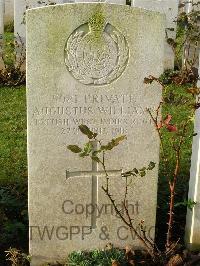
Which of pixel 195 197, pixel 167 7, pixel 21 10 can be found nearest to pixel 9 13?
pixel 21 10

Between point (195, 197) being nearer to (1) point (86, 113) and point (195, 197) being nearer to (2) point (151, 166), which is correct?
(2) point (151, 166)

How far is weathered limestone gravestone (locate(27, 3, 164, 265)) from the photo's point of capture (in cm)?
349

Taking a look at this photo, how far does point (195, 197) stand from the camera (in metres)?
3.88

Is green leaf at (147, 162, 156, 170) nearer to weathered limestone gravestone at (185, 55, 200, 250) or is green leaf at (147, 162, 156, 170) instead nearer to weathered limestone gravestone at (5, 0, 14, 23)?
weathered limestone gravestone at (185, 55, 200, 250)

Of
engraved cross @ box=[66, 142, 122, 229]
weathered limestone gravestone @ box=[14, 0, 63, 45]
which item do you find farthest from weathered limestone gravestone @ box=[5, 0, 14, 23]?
engraved cross @ box=[66, 142, 122, 229]

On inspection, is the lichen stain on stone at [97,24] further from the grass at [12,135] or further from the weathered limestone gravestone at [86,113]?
the grass at [12,135]

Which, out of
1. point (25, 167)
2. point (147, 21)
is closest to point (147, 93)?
point (147, 21)

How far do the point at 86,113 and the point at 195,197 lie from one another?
3.00 ft

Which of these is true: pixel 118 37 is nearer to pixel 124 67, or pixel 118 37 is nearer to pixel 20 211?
pixel 124 67

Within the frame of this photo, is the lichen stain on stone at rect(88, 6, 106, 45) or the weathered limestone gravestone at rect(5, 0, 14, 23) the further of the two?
the weathered limestone gravestone at rect(5, 0, 14, 23)

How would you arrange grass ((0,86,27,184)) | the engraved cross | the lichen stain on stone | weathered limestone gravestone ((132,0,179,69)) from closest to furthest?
the lichen stain on stone, the engraved cross, grass ((0,86,27,184)), weathered limestone gravestone ((132,0,179,69))

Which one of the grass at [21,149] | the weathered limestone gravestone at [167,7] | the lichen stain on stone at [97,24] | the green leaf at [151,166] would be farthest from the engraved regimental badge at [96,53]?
the weathered limestone gravestone at [167,7]

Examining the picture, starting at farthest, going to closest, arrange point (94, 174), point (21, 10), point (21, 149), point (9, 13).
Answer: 1. point (9, 13)
2. point (21, 10)
3. point (21, 149)
4. point (94, 174)

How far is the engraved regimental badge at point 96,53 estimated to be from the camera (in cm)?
351
